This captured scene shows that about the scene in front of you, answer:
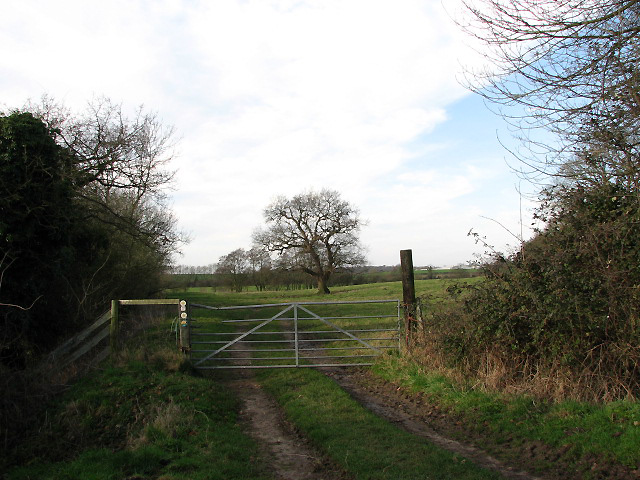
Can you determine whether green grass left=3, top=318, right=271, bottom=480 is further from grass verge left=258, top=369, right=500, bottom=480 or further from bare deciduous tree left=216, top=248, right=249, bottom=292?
bare deciduous tree left=216, top=248, right=249, bottom=292

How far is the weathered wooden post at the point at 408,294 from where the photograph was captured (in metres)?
11.5

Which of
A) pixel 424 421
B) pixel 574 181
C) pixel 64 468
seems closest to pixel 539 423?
pixel 424 421

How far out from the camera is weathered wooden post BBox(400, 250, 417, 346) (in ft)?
37.8

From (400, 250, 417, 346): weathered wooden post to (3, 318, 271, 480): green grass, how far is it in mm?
4665

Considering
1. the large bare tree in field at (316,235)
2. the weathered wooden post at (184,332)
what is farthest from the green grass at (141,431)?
the large bare tree in field at (316,235)

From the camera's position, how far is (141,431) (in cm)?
702

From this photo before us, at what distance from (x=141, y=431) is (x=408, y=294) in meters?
7.01

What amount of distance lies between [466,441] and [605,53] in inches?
219

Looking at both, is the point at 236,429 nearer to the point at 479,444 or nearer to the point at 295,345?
the point at 479,444

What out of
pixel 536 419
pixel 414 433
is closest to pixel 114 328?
pixel 414 433

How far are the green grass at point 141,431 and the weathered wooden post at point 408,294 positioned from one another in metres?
4.67

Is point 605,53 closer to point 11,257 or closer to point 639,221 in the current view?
point 639,221

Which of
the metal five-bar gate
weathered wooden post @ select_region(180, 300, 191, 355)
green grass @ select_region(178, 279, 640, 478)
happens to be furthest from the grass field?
the metal five-bar gate

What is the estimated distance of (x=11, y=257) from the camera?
33.3ft
